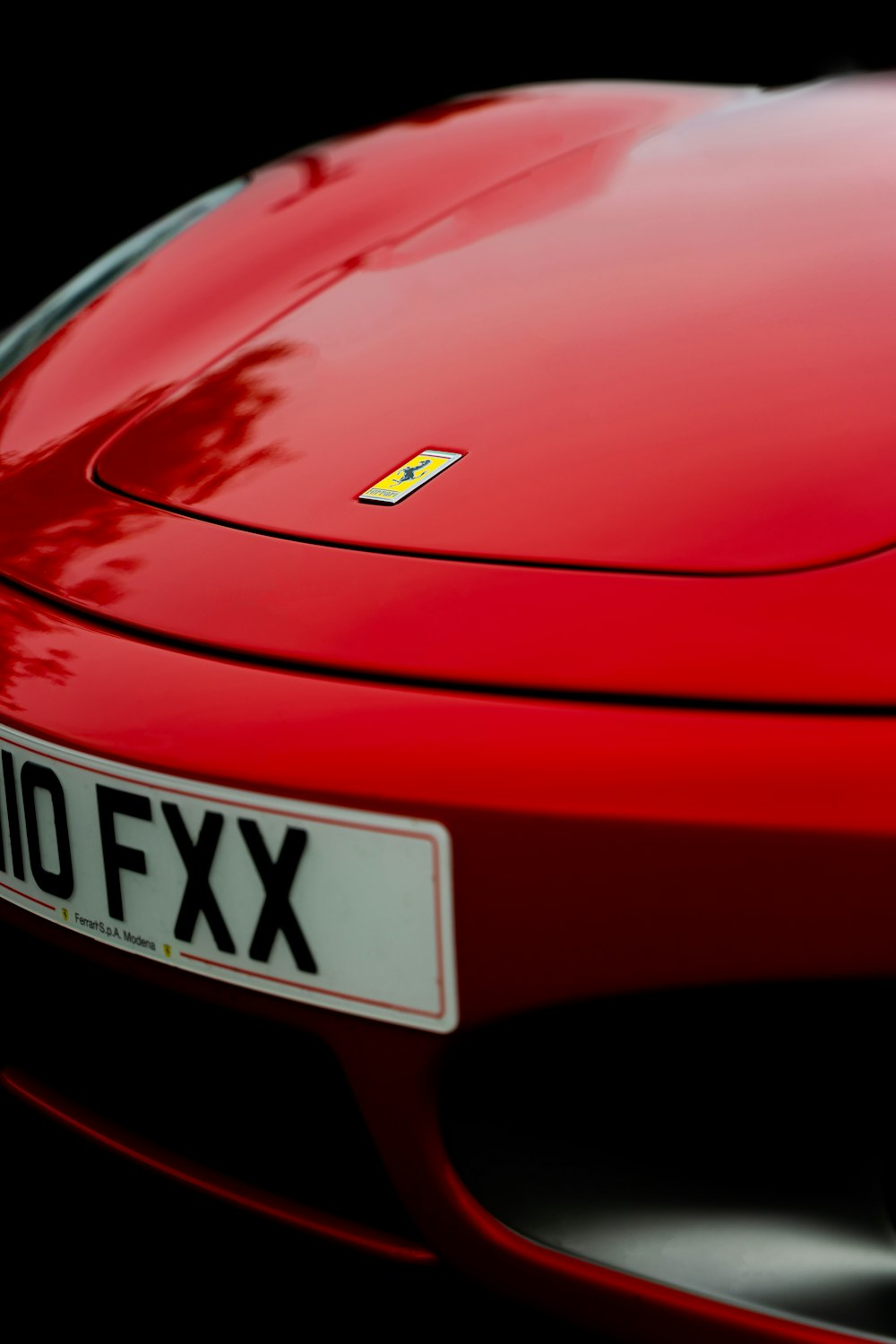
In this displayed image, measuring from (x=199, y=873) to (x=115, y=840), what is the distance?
8 centimetres

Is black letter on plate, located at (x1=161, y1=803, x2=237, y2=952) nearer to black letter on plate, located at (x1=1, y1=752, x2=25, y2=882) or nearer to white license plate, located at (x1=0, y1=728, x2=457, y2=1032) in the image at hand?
white license plate, located at (x1=0, y1=728, x2=457, y2=1032)

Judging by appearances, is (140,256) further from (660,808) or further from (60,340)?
(660,808)

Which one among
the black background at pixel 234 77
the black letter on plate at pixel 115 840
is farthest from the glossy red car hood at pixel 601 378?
the black background at pixel 234 77

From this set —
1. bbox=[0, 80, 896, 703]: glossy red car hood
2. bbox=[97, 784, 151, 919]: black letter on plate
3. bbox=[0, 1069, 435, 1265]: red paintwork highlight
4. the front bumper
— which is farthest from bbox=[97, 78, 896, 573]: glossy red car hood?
bbox=[0, 1069, 435, 1265]: red paintwork highlight

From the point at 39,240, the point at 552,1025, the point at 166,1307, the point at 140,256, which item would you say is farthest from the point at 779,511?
the point at 39,240

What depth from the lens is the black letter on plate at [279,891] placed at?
992 millimetres

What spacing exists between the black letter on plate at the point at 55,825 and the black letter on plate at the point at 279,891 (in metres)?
0.17

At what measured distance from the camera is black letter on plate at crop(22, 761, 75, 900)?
1092 millimetres

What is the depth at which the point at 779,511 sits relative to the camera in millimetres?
1051

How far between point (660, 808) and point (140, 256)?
1.21 meters

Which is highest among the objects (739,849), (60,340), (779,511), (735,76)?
(60,340)

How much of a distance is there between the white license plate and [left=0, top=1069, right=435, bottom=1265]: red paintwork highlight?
0.69 feet

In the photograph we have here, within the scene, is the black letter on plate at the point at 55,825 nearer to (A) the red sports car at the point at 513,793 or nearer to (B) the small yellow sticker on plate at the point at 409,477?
(A) the red sports car at the point at 513,793

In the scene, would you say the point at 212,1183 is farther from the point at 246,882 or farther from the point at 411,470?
the point at 411,470
